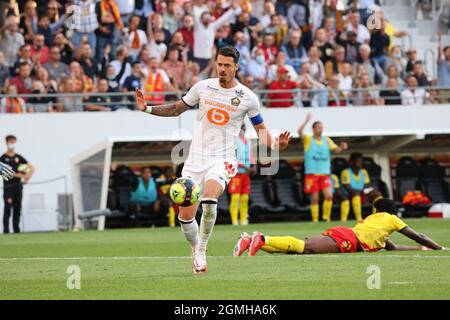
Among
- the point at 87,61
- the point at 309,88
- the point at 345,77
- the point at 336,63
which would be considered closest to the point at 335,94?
the point at 345,77

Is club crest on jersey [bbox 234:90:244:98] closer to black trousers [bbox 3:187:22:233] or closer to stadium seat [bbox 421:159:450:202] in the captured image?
black trousers [bbox 3:187:22:233]

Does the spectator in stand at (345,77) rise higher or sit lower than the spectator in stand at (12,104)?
higher

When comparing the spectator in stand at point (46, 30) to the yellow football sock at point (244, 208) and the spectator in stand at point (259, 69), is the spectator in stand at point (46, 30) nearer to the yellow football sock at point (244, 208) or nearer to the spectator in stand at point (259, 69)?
the spectator in stand at point (259, 69)

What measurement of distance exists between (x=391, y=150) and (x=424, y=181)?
1.23m

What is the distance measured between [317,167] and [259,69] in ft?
13.6

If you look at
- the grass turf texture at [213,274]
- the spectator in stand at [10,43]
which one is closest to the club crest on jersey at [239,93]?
the grass turf texture at [213,274]

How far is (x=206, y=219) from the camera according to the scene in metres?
13.4

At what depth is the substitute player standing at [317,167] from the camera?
27.0m

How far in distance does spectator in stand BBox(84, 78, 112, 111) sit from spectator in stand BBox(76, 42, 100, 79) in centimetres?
35

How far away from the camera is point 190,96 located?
1380 cm

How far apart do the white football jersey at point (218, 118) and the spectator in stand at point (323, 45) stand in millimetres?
17289

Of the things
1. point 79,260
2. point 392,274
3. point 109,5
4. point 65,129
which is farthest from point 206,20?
point 392,274

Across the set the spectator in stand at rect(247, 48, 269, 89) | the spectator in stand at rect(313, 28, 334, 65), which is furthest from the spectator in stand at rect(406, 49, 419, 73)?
the spectator in stand at rect(247, 48, 269, 89)
